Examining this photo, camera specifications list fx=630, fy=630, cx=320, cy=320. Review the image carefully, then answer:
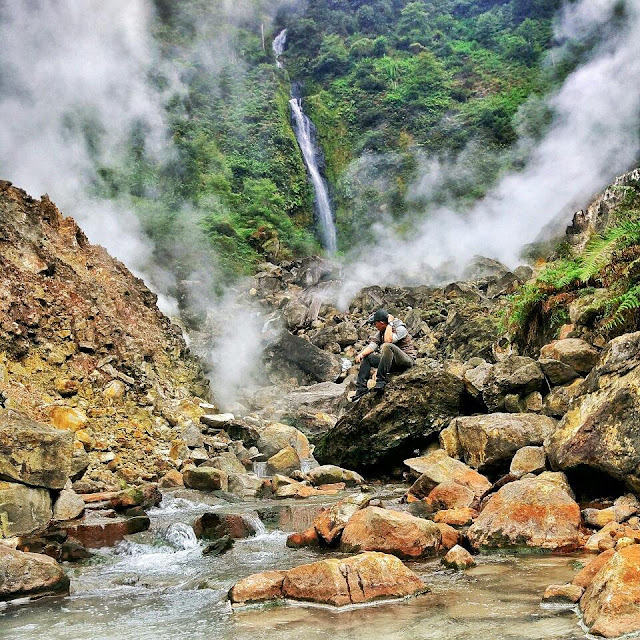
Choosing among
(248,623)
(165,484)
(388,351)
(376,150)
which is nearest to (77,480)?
(165,484)

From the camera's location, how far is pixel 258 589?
337cm

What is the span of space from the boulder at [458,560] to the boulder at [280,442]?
650 centimetres

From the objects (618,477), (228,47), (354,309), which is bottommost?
(618,477)

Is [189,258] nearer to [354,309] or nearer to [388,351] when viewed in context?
[354,309]

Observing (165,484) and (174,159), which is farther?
(174,159)

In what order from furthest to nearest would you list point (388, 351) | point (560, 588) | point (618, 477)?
1. point (388, 351)
2. point (618, 477)
3. point (560, 588)

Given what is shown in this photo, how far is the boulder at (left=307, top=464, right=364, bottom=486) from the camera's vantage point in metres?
7.89

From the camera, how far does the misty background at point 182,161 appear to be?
1099 inches

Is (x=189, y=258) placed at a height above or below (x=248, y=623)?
above

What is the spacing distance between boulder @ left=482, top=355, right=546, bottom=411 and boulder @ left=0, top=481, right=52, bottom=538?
193 inches

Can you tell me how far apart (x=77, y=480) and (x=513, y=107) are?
37.7 meters

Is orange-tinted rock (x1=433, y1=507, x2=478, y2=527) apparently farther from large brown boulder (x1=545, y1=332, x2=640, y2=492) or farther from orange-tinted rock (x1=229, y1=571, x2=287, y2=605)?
orange-tinted rock (x1=229, y1=571, x2=287, y2=605)

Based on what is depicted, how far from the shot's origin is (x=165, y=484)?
8.30 meters

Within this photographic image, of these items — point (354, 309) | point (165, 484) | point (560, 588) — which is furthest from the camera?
point (354, 309)
